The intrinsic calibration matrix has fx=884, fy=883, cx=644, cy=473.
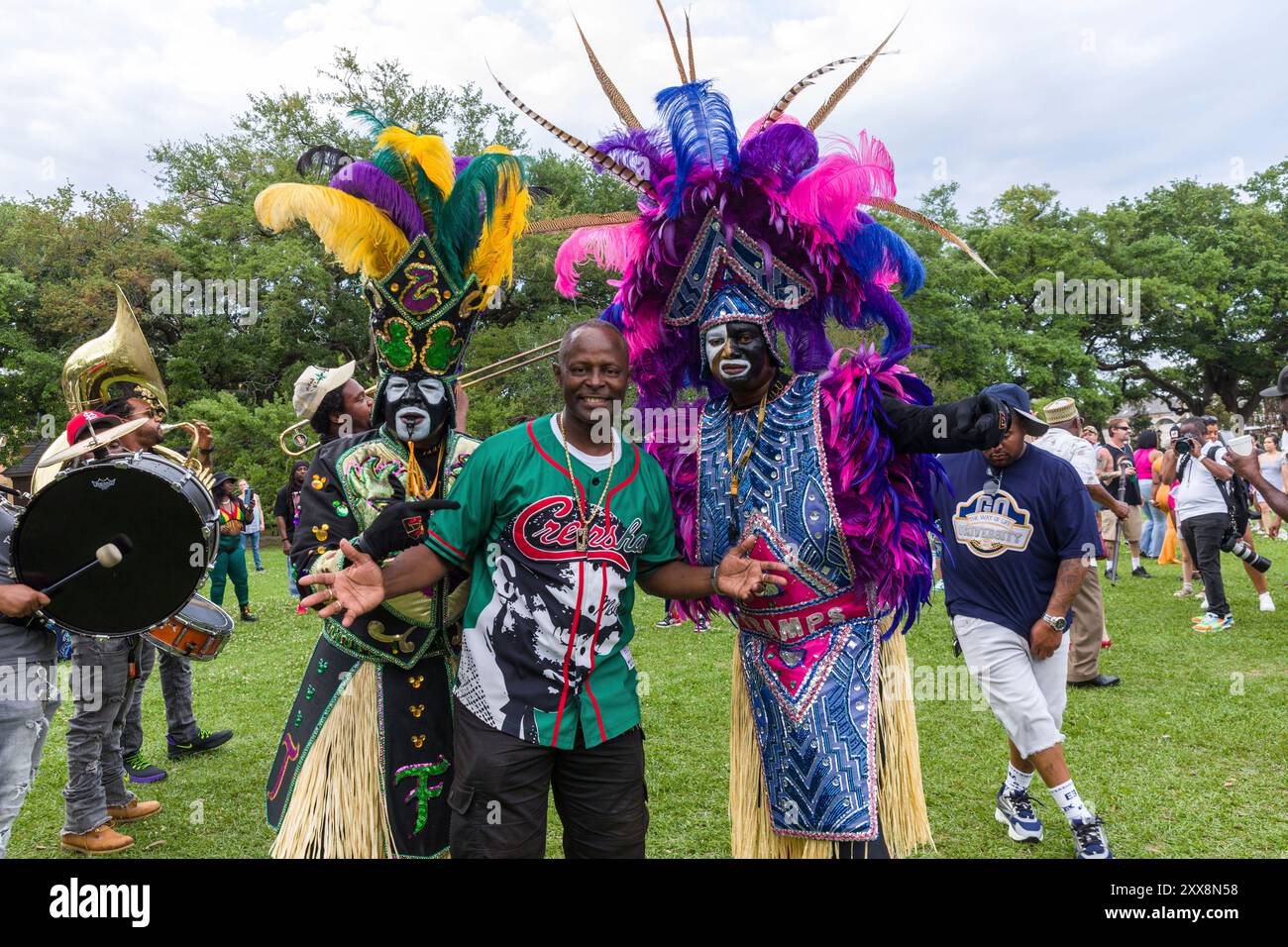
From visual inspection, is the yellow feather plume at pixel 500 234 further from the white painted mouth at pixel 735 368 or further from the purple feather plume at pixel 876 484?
the purple feather plume at pixel 876 484

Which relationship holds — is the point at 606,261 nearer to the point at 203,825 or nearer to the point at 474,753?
the point at 474,753

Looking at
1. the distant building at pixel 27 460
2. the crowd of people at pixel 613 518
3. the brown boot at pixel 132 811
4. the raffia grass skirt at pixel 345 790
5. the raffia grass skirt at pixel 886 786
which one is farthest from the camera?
the distant building at pixel 27 460

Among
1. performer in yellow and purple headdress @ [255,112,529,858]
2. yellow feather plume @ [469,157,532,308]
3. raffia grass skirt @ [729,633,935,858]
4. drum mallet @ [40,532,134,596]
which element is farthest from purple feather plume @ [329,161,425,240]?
raffia grass skirt @ [729,633,935,858]

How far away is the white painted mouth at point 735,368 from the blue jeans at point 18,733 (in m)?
2.69

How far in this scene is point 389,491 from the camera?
9.90ft

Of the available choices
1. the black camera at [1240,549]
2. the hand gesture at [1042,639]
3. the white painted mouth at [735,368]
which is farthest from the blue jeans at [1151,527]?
the white painted mouth at [735,368]

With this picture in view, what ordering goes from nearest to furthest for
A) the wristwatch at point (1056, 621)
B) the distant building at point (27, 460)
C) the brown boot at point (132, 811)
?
the wristwatch at point (1056, 621)
the brown boot at point (132, 811)
the distant building at point (27, 460)

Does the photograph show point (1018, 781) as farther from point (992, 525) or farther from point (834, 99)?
point (834, 99)

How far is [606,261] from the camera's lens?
10.1 ft

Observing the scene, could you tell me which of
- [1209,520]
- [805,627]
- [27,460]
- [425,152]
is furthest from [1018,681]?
[27,460]

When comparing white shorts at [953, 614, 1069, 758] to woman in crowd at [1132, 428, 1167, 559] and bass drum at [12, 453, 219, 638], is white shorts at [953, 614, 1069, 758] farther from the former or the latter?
woman in crowd at [1132, 428, 1167, 559]

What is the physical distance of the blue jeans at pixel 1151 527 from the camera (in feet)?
42.8

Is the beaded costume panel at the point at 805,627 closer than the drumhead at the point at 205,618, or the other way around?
the beaded costume panel at the point at 805,627

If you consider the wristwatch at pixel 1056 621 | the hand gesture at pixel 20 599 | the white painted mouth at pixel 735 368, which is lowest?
the wristwatch at pixel 1056 621
